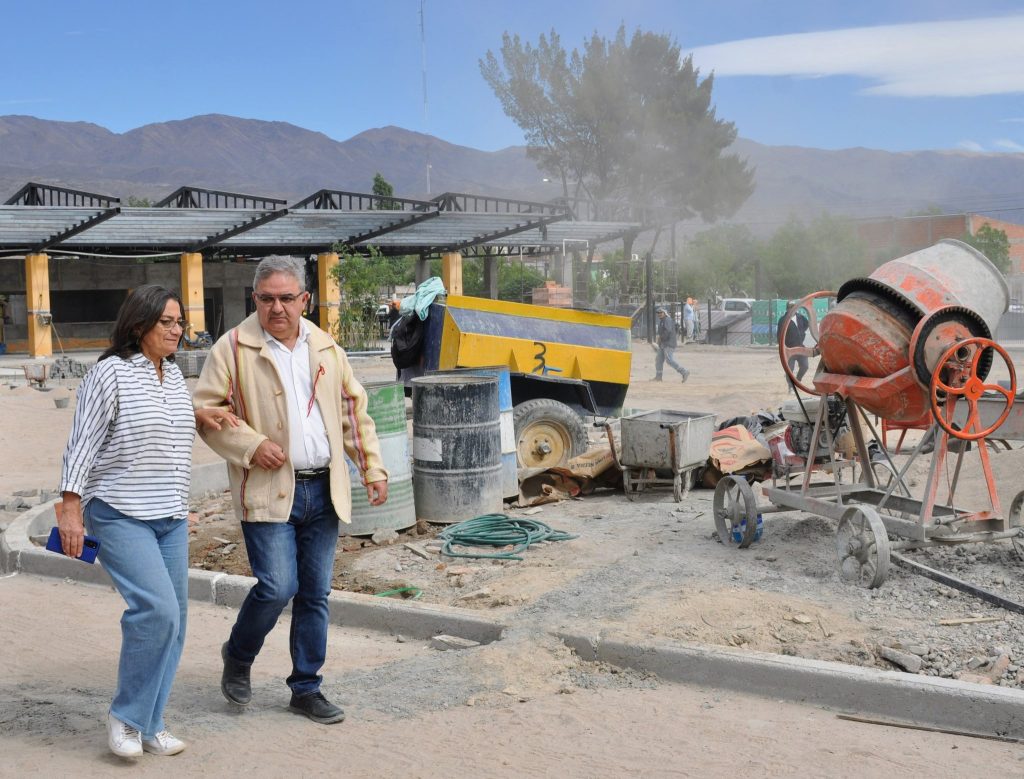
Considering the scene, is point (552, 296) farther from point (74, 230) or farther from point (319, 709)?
point (319, 709)

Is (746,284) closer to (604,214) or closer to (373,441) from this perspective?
(604,214)

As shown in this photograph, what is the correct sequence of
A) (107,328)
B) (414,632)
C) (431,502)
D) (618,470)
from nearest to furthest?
1. (414,632)
2. (431,502)
3. (618,470)
4. (107,328)

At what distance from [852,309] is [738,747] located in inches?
139

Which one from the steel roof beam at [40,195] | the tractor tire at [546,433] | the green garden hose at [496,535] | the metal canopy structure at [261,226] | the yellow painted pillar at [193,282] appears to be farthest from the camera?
the yellow painted pillar at [193,282]

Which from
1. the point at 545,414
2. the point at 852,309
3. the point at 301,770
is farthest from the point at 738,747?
the point at 545,414

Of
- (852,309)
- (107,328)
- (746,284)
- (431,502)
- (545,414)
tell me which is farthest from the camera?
(746,284)

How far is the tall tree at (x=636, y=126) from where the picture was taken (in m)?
71.7

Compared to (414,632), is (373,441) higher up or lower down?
higher up

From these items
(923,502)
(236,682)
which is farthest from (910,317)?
(236,682)

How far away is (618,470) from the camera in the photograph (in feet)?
32.6

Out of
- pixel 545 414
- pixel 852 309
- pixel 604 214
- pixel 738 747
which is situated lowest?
pixel 738 747

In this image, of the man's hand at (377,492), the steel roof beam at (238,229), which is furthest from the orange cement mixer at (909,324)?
the steel roof beam at (238,229)

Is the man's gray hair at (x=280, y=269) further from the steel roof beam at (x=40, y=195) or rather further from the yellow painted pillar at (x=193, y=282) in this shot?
the yellow painted pillar at (x=193, y=282)

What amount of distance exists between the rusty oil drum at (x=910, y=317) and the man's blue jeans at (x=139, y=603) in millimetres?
4450
